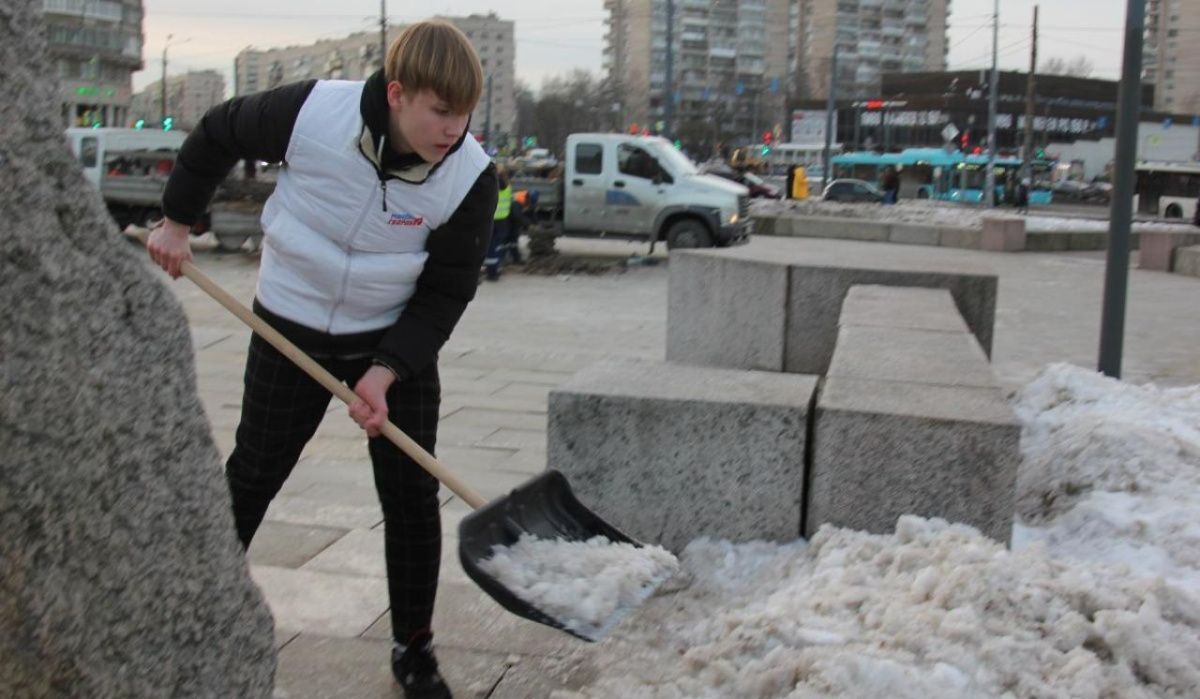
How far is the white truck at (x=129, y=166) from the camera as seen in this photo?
67.2 feet

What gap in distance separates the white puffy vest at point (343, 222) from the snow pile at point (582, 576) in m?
0.62

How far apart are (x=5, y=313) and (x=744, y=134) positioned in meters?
83.1

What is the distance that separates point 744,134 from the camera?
271 ft

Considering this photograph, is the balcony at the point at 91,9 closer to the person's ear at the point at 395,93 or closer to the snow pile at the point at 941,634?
the person's ear at the point at 395,93

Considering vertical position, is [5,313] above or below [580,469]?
above

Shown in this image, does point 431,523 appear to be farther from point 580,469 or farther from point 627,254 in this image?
point 627,254

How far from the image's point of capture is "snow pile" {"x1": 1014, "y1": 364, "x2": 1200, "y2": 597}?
371cm

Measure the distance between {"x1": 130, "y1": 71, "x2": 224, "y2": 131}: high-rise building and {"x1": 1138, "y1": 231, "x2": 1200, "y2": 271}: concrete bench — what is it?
90628mm

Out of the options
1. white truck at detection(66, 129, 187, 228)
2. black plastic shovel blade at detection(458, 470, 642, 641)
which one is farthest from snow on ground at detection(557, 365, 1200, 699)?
white truck at detection(66, 129, 187, 228)

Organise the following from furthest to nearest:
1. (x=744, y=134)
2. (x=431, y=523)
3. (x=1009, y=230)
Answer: (x=744, y=134) → (x=1009, y=230) → (x=431, y=523)

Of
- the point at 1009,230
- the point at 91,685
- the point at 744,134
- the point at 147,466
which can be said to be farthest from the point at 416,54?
the point at 744,134

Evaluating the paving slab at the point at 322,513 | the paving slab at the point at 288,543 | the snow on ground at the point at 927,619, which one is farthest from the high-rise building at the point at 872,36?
the snow on ground at the point at 927,619

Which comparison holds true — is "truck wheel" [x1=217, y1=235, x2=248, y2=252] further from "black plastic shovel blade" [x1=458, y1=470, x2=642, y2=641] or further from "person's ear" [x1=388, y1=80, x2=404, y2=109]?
"person's ear" [x1=388, y1=80, x2=404, y2=109]

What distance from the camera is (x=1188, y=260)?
701 inches
